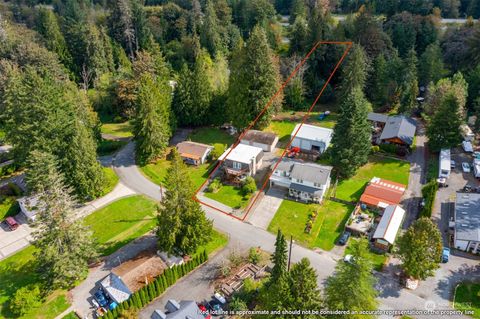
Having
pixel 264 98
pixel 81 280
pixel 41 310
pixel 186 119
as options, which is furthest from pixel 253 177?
pixel 41 310

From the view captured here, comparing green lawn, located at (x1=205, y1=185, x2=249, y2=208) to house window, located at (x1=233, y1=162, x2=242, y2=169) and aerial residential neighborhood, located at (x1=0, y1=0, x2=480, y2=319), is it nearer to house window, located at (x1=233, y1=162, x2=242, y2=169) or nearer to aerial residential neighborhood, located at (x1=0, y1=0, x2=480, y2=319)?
aerial residential neighborhood, located at (x1=0, y1=0, x2=480, y2=319)

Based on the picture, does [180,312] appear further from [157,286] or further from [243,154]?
[243,154]

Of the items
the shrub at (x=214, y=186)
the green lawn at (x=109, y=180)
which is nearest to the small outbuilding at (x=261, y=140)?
the shrub at (x=214, y=186)

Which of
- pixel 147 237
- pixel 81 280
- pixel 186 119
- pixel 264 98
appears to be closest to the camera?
pixel 81 280

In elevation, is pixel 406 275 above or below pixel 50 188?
below

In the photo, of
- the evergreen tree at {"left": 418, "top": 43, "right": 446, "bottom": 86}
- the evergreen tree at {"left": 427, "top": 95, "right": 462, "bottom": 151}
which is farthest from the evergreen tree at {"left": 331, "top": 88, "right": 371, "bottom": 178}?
the evergreen tree at {"left": 418, "top": 43, "right": 446, "bottom": 86}

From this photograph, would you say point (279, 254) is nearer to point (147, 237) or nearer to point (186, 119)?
point (147, 237)

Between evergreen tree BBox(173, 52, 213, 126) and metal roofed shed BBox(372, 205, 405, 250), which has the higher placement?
evergreen tree BBox(173, 52, 213, 126)
